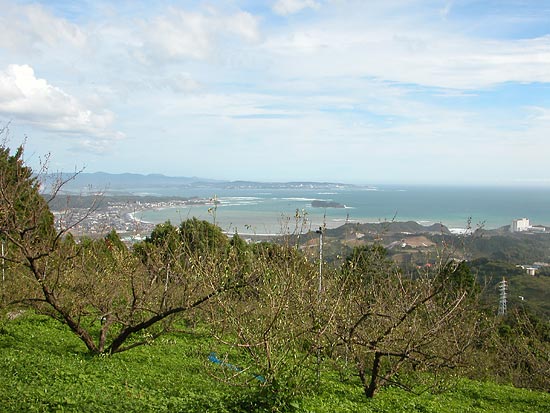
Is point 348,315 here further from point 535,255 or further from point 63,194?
point 535,255

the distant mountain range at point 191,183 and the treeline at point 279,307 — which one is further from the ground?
the distant mountain range at point 191,183

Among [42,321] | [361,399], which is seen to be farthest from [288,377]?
[42,321]

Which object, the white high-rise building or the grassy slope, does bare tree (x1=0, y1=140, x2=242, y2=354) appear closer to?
the grassy slope

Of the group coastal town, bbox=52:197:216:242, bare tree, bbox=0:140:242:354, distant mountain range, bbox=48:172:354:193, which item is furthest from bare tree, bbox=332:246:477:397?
distant mountain range, bbox=48:172:354:193

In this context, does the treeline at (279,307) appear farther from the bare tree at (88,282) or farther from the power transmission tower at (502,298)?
the power transmission tower at (502,298)

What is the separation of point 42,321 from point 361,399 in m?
9.20

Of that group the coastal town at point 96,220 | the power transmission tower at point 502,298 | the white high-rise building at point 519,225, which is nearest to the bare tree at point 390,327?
the coastal town at point 96,220

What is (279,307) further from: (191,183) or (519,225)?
(191,183)

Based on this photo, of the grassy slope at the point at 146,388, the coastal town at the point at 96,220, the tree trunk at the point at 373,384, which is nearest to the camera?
the grassy slope at the point at 146,388

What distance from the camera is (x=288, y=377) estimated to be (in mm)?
6062

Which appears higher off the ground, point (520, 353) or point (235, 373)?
point (235, 373)

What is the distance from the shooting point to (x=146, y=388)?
24.3 feet

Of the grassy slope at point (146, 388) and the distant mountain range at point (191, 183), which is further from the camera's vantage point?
the distant mountain range at point (191, 183)

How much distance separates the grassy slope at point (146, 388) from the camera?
20.4 ft
